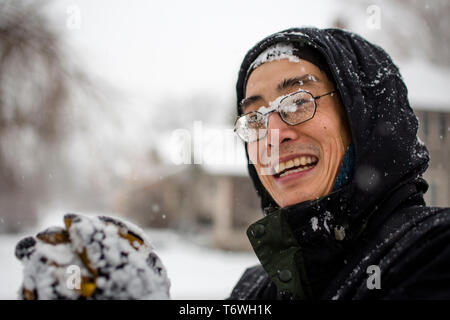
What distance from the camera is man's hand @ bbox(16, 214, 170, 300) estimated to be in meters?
0.88

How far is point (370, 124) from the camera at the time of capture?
1358 millimetres

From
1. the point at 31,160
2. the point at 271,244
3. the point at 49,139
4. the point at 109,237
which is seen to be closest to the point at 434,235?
the point at 271,244

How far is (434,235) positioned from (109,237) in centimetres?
94

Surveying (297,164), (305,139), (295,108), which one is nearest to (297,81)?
(295,108)

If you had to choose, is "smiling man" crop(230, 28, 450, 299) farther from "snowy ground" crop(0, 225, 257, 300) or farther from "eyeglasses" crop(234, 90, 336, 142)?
"snowy ground" crop(0, 225, 257, 300)

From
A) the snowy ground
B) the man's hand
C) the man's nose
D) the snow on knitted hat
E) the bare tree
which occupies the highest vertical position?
the bare tree

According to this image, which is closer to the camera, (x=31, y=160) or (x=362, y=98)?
(x=362, y=98)

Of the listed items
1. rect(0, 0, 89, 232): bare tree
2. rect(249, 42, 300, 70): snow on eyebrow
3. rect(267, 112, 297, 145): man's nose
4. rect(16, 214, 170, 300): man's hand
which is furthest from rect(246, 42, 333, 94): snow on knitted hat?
rect(0, 0, 89, 232): bare tree

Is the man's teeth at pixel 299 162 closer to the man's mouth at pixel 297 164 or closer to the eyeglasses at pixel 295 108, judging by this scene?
the man's mouth at pixel 297 164

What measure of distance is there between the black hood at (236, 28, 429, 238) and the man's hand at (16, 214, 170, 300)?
26.0 inches

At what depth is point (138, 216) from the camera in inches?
1056

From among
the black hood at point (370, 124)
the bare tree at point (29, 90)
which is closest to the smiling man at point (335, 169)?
the black hood at point (370, 124)

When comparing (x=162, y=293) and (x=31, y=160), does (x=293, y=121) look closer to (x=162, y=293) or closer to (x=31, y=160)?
(x=162, y=293)

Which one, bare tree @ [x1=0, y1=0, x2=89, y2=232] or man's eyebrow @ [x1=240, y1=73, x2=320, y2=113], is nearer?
man's eyebrow @ [x1=240, y1=73, x2=320, y2=113]
